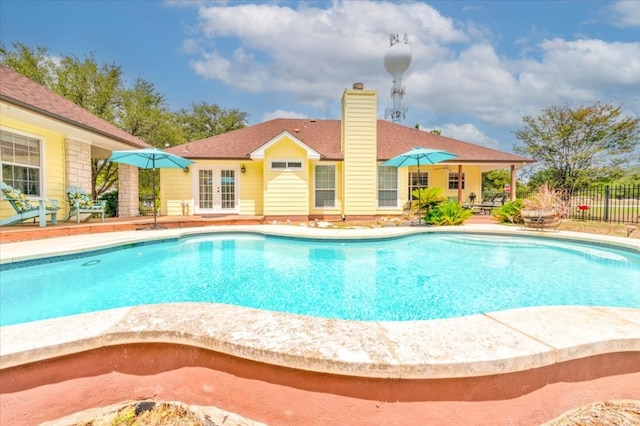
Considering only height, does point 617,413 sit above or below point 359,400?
below

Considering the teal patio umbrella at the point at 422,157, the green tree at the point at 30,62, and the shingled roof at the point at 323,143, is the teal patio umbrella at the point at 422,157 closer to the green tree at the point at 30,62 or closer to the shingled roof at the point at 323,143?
the shingled roof at the point at 323,143

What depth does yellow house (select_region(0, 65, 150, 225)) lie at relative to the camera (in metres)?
8.14

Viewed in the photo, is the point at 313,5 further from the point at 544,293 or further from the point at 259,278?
the point at 544,293

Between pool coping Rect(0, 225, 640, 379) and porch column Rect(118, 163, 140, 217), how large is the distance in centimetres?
1495

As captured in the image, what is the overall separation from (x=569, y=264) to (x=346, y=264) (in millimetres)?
4904

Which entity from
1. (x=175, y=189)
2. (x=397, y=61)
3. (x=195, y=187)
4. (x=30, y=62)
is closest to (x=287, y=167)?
(x=195, y=187)

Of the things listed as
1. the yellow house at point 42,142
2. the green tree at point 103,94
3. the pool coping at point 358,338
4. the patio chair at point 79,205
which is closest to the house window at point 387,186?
the yellow house at point 42,142

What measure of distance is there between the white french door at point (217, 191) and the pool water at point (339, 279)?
613 cm

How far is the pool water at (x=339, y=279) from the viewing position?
4102mm

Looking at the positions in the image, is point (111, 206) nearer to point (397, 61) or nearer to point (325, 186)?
point (325, 186)

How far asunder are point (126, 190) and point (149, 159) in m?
5.17

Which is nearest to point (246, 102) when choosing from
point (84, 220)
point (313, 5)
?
point (313, 5)

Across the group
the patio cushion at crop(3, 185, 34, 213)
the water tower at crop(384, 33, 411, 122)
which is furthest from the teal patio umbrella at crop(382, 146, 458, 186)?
the water tower at crop(384, 33, 411, 122)

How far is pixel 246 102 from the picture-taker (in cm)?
3362
